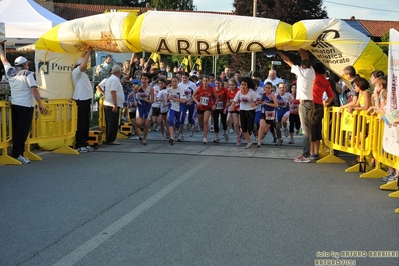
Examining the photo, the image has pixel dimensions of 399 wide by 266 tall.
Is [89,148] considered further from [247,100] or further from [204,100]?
[247,100]

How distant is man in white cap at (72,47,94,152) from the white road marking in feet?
13.9

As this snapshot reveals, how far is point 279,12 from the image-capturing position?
37938 mm

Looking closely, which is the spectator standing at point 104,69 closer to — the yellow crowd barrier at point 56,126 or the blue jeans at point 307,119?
the yellow crowd barrier at point 56,126

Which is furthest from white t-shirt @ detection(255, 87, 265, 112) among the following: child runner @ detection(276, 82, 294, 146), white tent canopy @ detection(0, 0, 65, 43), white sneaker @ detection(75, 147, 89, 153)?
white tent canopy @ detection(0, 0, 65, 43)

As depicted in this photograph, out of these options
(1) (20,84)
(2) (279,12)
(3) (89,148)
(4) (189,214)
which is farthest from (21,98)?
(2) (279,12)

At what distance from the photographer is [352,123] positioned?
33.8 ft

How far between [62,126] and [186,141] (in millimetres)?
4042

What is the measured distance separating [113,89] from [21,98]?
3140 millimetres

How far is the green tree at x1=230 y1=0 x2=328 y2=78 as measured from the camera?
3794 cm

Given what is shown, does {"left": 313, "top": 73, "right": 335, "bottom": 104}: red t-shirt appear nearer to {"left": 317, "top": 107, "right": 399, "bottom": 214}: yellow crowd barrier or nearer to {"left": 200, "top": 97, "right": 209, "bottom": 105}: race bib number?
{"left": 317, "top": 107, "right": 399, "bottom": 214}: yellow crowd barrier

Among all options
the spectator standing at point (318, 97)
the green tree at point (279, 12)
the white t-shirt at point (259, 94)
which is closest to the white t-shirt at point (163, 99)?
the white t-shirt at point (259, 94)

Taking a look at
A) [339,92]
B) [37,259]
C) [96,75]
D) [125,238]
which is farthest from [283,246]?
[96,75]

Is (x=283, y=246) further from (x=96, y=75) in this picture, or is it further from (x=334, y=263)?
(x=96, y=75)

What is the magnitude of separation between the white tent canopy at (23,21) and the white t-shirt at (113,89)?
5.56 m
